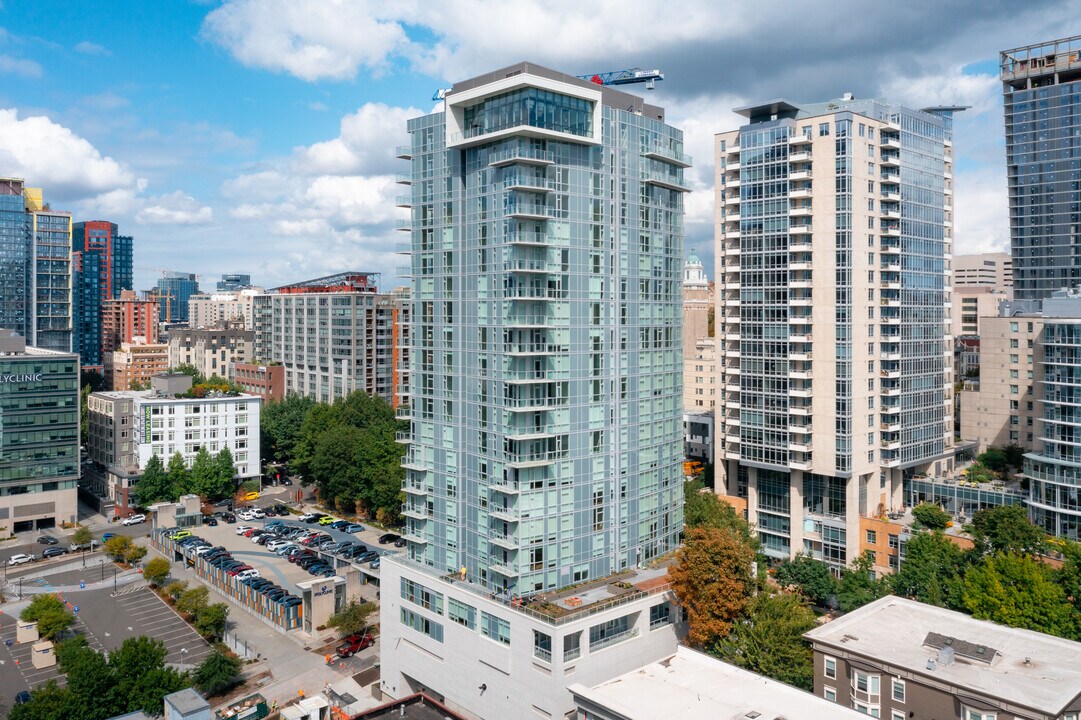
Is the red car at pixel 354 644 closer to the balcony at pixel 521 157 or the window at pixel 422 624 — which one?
the window at pixel 422 624

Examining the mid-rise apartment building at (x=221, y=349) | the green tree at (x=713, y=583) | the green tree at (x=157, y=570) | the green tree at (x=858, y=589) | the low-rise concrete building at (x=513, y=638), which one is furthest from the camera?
the mid-rise apartment building at (x=221, y=349)

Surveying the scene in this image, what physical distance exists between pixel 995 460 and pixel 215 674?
7695cm

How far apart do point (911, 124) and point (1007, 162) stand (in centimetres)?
7323

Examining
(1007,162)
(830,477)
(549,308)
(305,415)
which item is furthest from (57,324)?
(1007,162)

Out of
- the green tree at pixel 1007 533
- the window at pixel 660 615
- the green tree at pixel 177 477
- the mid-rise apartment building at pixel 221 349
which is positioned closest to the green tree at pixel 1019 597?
the green tree at pixel 1007 533

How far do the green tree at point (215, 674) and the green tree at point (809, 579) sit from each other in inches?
1713

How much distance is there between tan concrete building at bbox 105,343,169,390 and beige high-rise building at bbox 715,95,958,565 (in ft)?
496

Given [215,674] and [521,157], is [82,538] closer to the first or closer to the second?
[215,674]

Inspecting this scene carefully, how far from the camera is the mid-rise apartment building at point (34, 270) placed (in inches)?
5354

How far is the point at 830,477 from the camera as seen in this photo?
70875 millimetres

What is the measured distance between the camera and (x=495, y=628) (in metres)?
49.5

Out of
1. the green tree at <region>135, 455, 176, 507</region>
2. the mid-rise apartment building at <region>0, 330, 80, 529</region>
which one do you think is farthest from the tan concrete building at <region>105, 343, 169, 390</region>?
the green tree at <region>135, 455, 176, 507</region>

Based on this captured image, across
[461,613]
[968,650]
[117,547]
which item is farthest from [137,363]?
[968,650]

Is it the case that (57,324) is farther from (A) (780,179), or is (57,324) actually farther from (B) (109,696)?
(A) (780,179)
